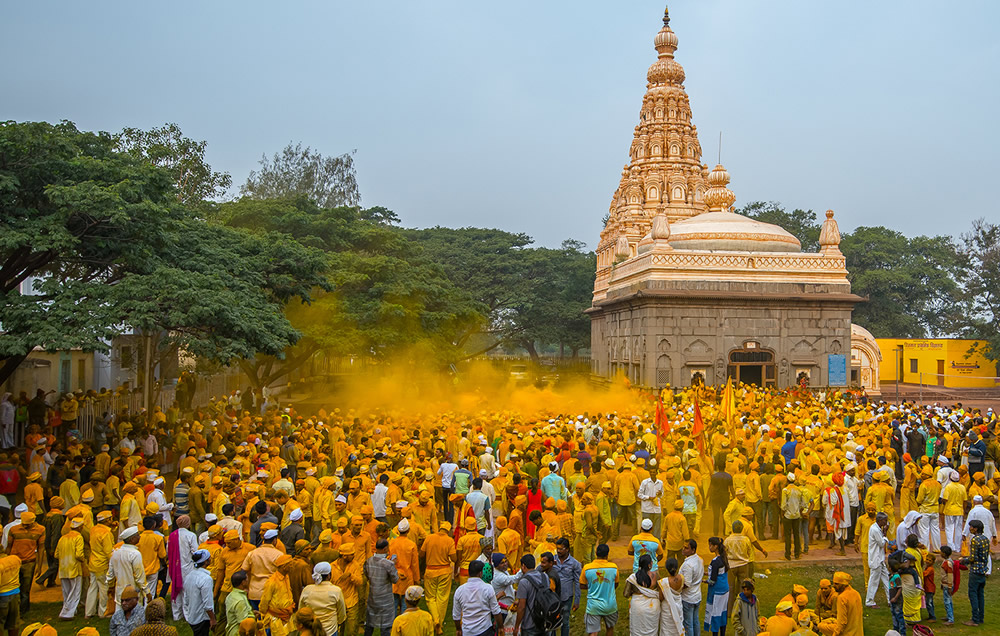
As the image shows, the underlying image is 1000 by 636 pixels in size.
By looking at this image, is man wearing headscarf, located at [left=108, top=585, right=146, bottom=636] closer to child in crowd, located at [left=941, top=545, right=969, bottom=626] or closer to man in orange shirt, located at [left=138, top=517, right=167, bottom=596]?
man in orange shirt, located at [left=138, top=517, right=167, bottom=596]

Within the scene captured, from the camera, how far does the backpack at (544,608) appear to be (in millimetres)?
7910

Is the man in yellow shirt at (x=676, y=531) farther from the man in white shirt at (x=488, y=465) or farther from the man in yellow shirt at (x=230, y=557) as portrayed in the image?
the man in yellow shirt at (x=230, y=557)

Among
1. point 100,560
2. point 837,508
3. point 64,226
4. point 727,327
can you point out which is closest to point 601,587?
point 100,560

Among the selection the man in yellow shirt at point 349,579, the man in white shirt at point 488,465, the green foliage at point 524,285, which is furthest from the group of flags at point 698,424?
the green foliage at point 524,285

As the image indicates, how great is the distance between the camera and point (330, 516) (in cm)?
1106

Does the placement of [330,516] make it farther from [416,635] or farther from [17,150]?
[17,150]

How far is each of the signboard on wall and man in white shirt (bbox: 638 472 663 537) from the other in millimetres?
24017

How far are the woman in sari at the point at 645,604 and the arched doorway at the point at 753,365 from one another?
26.5 meters

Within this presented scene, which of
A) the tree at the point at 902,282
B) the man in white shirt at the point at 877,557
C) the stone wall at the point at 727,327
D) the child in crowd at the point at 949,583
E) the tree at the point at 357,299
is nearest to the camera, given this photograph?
the child in crowd at the point at 949,583

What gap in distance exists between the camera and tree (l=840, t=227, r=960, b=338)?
60.7m

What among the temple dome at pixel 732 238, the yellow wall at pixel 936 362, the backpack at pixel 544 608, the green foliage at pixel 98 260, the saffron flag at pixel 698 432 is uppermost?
the temple dome at pixel 732 238

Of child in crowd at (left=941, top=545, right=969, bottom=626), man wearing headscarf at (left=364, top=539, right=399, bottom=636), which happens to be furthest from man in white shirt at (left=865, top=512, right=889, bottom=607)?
man wearing headscarf at (left=364, top=539, right=399, bottom=636)

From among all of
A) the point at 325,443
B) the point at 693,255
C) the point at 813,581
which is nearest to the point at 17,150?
the point at 325,443

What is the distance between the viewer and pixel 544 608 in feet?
26.0
